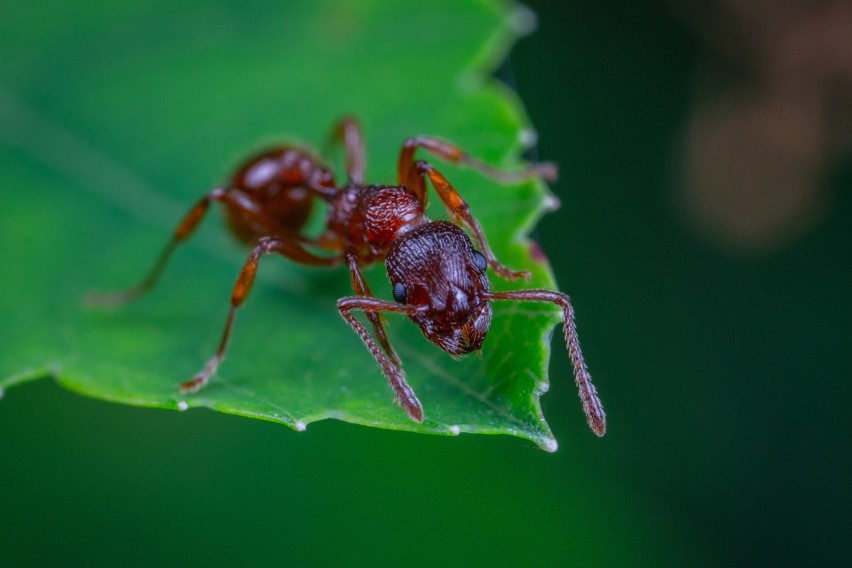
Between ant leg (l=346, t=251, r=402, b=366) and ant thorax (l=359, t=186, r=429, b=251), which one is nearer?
ant leg (l=346, t=251, r=402, b=366)

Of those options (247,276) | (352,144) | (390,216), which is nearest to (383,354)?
(247,276)

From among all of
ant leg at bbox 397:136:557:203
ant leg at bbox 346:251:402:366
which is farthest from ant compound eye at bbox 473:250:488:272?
ant leg at bbox 397:136:557:203

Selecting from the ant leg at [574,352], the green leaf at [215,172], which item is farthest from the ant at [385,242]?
the green leaf at [215,172]

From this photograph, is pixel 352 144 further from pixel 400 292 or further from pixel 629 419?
pixel 629 419

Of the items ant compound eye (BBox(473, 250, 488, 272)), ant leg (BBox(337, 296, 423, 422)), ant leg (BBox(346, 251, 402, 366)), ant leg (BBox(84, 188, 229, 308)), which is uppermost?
ant compound eye (BBox(473, 250, 488, 272))

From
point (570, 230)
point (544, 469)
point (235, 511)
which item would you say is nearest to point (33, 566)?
point (235, 511)

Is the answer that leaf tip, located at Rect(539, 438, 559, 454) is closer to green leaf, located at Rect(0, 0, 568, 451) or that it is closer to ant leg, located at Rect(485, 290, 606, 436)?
green leaf, located at Rect(0, 0, 568, 451)

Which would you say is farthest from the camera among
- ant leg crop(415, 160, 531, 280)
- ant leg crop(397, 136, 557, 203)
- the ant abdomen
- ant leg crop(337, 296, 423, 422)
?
the ant abdomen
